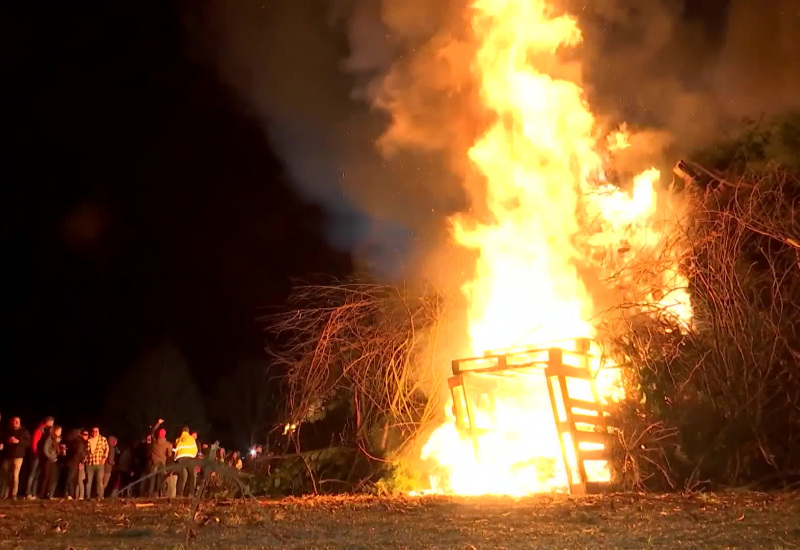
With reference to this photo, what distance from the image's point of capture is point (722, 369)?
9.20 meters

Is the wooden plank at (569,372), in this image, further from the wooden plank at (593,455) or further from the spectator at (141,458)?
the spectator at (141,458)

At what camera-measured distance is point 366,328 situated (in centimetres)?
1140

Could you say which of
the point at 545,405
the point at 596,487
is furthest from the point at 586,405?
the point at 545,405

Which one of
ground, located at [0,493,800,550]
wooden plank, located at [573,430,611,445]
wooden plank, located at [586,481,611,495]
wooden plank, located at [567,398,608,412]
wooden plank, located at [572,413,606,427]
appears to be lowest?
ground, located at [0,493,800,550]

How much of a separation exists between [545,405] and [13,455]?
8.06 meters

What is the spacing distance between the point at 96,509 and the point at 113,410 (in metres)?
28.7

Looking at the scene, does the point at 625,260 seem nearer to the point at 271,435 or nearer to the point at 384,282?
the point at 384,282

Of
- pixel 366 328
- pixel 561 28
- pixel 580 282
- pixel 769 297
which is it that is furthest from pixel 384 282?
pixel 769 297

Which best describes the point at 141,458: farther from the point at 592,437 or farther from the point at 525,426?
the point at 592,437

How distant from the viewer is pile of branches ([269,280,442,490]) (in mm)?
11172

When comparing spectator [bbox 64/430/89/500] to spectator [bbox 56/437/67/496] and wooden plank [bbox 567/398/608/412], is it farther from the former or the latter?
wooden plank [bbox 567/398/608/412]

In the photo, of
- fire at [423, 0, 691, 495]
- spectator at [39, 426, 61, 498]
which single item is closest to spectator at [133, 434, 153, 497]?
spectator at [39, 426, 61, 498]

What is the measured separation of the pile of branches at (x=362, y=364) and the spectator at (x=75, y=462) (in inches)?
145

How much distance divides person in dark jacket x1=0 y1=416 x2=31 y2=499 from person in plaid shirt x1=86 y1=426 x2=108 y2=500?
97 cm
